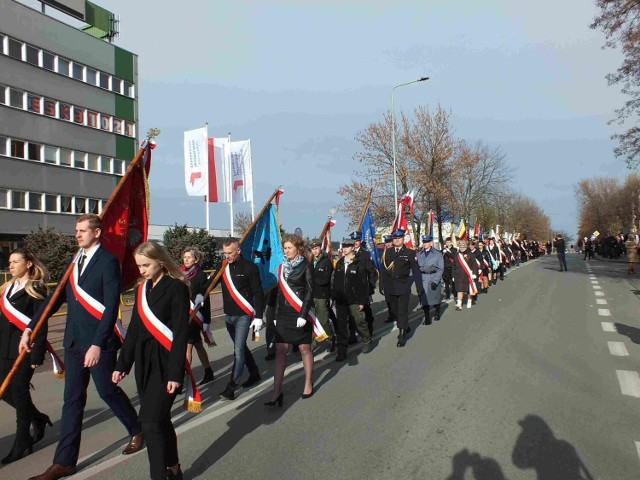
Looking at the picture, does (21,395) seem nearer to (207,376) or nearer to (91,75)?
(207,376)

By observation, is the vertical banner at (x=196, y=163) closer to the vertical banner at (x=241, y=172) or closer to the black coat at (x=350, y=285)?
the vertical banner at (x=241, y=172)

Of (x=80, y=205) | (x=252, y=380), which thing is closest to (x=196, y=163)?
(x=80, y=205)

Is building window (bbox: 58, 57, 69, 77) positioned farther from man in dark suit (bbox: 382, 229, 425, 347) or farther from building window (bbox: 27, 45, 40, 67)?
man in dark suit (bbox: 382, 229, 425, 347)

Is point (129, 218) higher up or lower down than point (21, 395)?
higher up

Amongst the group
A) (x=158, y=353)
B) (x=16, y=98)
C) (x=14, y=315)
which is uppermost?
(x=16, y=98)

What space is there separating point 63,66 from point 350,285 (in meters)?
33.9

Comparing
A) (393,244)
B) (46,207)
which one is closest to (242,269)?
(393,244)

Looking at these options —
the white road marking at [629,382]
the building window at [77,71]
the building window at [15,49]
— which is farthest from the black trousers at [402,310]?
the building window at [77,71]

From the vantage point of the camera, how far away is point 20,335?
483 centimetres

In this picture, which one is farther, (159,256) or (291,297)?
(291,297)

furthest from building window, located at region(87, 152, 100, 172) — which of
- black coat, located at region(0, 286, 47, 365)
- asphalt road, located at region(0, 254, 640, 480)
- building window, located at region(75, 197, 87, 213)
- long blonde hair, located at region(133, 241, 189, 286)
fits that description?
long blonde hair, located at region(133, 241, 189, 286)

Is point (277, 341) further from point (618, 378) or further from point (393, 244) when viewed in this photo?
point (393, 244)

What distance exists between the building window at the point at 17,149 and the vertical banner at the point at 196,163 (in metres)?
11.2

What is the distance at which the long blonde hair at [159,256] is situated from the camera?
4.14 m
